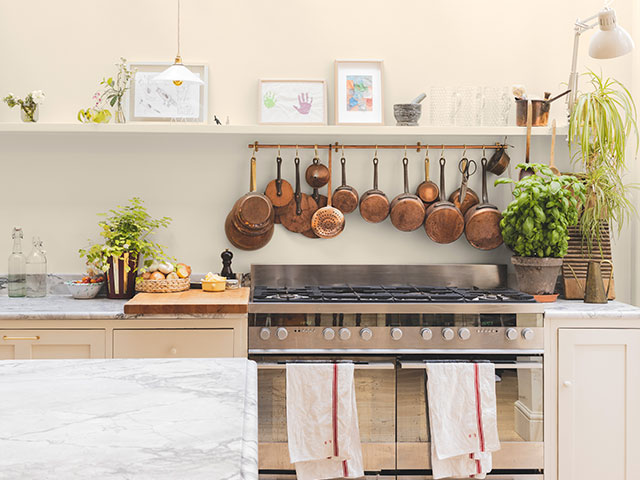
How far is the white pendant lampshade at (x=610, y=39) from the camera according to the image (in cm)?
269

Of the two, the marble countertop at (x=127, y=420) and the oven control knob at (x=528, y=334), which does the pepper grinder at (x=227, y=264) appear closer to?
the oven control knob at (x=528, y=334)

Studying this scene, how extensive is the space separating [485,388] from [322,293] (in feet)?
2.75

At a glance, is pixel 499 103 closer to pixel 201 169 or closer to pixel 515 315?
pixel 515 315

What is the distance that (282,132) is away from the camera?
296cm

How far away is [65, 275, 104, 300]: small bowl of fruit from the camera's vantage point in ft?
9.61

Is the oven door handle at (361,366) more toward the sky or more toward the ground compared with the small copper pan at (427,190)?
more toward the ground

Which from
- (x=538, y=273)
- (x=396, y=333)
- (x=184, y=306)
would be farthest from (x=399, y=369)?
(x=184, y=306)

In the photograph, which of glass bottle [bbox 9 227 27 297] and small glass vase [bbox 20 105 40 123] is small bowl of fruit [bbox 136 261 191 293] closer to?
→ glass bottle [bbox 9 227 27 297]

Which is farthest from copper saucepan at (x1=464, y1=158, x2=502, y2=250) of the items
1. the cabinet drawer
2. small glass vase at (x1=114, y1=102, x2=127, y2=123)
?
small glass vase at (x1=114, y1=102, x2=127, y2=123)

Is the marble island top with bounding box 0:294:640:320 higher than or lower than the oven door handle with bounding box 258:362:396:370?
higher

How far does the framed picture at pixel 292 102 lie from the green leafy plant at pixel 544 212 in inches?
40.5

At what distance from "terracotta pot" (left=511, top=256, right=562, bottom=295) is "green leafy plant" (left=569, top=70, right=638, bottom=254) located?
0.96 feet

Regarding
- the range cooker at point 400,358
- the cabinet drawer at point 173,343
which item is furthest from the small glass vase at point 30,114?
the range cooker at point 400,358

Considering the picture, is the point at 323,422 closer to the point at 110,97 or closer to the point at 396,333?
the point at 396,333
